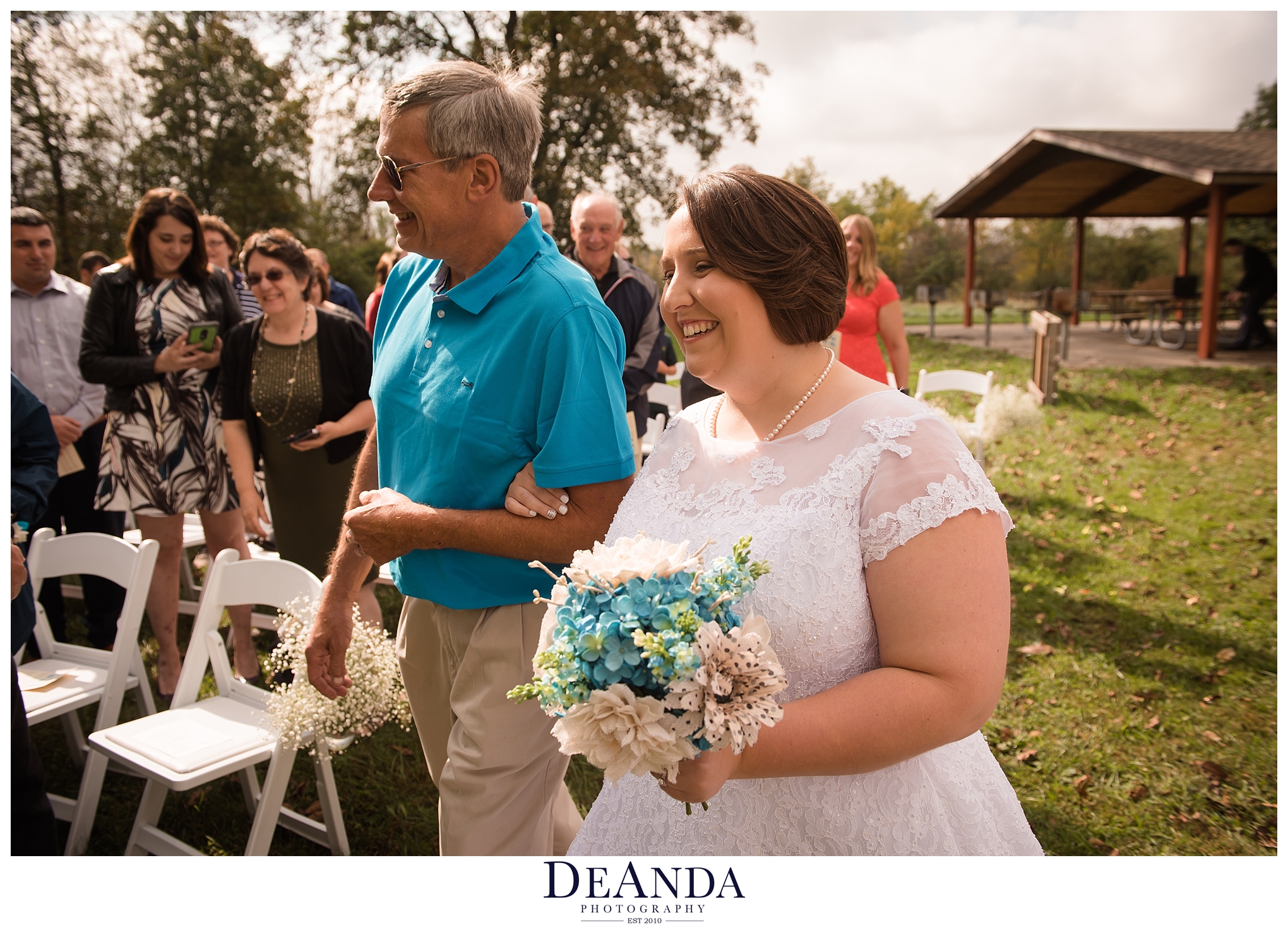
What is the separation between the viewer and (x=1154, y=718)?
159 inches

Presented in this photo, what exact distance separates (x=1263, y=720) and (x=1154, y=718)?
0.49 meters

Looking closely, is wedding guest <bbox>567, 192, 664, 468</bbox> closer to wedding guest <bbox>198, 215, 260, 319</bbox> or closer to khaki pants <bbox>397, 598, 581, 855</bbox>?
wedding guest <bbox>198, 215, 260, 319</bbox>

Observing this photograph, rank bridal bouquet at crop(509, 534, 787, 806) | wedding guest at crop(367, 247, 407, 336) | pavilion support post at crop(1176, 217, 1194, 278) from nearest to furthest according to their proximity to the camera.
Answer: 1. bridal bouquet at crop(509, 534, 787, 806)
2. wedding guest at crop(367, 247, 407, 336)
3. pavilion support post at crop(1176, 217, 1194, 278)

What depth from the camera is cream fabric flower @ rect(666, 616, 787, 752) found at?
3.62 ft

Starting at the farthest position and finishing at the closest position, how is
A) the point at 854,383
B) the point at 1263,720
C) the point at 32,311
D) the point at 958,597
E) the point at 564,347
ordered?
the point at 32,311 < the point at 1263,720 < the point at 564,347 < the point at 854,383 < the point at 958,597

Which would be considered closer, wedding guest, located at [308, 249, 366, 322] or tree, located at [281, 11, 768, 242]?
wedding guest, located at [308, 249, 366, 322]

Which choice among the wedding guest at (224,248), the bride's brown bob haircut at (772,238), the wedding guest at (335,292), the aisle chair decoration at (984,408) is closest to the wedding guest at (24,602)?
the bride's brown bob haircut at (772,238)

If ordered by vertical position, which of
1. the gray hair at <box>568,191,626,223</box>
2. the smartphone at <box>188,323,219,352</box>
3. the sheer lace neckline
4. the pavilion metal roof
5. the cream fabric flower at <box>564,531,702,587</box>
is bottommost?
the cream fabric flower at <box>564,531,702,587</box>

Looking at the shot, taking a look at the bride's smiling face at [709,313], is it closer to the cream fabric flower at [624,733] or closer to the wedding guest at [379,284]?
the cream fabric flower at [624,733]

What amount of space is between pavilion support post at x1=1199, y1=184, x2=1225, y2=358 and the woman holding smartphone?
14333mm

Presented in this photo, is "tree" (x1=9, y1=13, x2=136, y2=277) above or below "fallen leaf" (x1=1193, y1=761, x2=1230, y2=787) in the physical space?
above

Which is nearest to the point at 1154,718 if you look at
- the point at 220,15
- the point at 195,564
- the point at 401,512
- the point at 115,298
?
the point at 401,512

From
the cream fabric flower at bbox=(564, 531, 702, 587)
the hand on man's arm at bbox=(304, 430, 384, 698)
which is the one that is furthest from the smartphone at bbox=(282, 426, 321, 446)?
the cream fabric flower at bbox=(564, 531, 702, 587)
